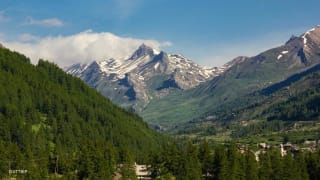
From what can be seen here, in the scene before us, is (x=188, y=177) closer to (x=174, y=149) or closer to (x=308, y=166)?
(x=174, y=149)

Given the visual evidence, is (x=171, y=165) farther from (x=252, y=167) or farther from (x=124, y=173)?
(x=252, y=167)

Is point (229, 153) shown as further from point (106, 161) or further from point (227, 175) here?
point (106, 161)

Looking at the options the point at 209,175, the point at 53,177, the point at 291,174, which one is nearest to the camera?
the point at 53,177

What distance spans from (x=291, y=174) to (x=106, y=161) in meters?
68.6

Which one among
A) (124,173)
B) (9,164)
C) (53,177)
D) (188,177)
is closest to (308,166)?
(188,177)

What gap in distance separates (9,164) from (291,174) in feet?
335

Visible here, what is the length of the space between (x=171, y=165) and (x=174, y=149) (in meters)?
8.30

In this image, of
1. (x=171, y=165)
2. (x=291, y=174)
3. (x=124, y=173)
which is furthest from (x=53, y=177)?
(x=291, y=174)

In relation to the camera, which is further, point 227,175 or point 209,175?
point 209,175

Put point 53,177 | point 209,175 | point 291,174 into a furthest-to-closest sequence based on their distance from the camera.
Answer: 1. point 209,175
2. point 291,174
3. point 53,177

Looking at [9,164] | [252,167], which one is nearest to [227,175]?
[252,167]

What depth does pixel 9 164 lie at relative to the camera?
179m

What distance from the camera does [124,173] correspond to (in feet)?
609

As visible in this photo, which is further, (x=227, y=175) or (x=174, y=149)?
(x=174, y=149)
